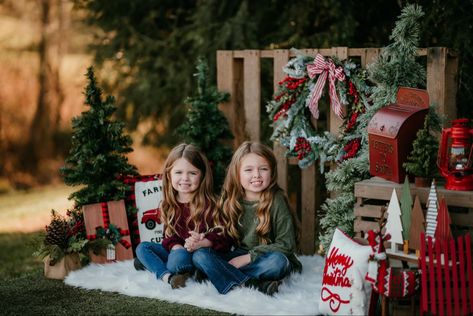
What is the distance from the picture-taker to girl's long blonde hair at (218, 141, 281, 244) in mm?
Result: 4582

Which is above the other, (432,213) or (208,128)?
(208,128)

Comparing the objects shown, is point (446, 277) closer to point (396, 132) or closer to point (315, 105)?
point (396, 132)

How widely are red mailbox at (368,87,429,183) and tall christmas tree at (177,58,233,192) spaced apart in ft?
5.49

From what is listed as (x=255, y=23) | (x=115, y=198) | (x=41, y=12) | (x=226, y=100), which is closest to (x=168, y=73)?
(x=255, y=23)

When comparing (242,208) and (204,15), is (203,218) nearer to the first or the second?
(242,208)

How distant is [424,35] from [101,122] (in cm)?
291

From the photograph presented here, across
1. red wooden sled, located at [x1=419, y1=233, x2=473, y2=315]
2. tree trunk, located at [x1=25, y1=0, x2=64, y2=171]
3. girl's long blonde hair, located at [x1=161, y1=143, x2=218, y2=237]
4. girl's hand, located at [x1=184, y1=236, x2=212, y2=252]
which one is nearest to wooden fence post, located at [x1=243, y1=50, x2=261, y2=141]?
girl's long blonde hair, located at [x1=161, y1=143, x2=218, y2=237]

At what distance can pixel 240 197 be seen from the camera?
473 centimetres

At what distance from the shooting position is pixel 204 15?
685cm

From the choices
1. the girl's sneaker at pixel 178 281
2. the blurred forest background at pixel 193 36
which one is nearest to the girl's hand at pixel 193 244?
the girl's sneaker at pixel 178 281

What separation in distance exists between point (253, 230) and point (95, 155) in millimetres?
1571

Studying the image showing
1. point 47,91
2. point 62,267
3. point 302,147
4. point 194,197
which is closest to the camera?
point 194,197

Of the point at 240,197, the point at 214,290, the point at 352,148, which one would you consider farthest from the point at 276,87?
the point at 214,290

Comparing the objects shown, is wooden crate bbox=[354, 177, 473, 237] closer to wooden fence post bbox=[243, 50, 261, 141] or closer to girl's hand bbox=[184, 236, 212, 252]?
girl's hand bbox=[184, 236, 212, 252]
